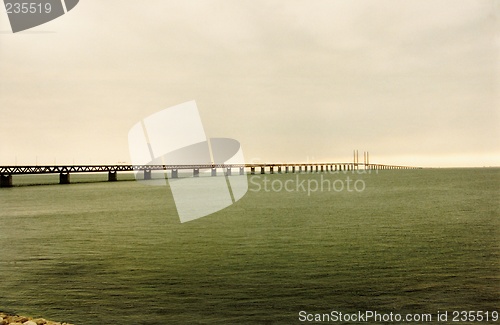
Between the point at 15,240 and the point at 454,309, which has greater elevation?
the point at 15,240

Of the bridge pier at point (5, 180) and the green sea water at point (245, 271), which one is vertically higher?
the bridge pier at point (5, 180)

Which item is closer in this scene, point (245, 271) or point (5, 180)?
point (245, 271)

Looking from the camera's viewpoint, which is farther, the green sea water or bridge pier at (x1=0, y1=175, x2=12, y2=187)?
bridge pier at (x1=0, y1=175, x2=12, y2=187)

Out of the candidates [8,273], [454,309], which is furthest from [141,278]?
[454,309]

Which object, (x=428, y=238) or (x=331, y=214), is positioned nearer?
(x=428, y=238)

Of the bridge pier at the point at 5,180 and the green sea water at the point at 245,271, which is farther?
the bridge pier at the point at 5,180

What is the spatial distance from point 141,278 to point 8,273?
621 centimetres

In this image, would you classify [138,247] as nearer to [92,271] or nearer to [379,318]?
[92,271]

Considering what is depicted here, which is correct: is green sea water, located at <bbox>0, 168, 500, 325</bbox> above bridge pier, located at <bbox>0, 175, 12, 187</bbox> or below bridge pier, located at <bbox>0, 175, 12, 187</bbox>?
below

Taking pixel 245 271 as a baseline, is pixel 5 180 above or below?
above

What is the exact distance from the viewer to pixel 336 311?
52.5ft

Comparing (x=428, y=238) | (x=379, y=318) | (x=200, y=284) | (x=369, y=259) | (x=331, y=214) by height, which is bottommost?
(x=379, y=318)

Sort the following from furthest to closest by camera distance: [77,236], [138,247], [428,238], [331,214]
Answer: [331,214] < [77,236] < [428,238] < [138,247]

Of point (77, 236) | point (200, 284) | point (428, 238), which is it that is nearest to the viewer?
point (200, 284)
